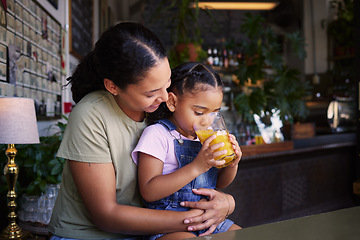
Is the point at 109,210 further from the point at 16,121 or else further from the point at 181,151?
the point at 16,121

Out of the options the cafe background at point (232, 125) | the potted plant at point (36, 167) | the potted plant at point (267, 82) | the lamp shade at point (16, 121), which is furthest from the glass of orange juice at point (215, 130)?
the potted plant at point (267, 82)

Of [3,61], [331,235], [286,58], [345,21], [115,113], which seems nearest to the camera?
[331,235]

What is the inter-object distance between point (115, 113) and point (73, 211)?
15.1 inches

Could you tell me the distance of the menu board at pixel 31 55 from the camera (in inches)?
86.1

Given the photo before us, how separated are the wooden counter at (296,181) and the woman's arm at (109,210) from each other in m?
2.07

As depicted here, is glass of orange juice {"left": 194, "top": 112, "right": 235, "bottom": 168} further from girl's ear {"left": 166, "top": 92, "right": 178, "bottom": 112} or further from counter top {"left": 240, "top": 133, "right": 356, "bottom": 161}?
counter top {"left": 240, "top": 133, "right": 356, "bottom": 161}

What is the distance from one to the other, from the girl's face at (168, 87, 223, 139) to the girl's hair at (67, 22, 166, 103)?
24cm

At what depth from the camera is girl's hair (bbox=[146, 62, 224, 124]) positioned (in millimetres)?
1431

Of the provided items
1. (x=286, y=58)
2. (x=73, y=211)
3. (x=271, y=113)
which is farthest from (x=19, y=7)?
(x=286, y=58)

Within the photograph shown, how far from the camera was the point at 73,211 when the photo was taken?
4.07 ft

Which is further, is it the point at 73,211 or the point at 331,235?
the point at 73,211

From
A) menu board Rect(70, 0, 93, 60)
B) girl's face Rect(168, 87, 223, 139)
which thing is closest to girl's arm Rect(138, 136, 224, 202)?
girl's face Rect(168, 87, 223, 139)

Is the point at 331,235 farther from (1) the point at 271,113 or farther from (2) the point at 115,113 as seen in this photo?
(1) the point at 271,113

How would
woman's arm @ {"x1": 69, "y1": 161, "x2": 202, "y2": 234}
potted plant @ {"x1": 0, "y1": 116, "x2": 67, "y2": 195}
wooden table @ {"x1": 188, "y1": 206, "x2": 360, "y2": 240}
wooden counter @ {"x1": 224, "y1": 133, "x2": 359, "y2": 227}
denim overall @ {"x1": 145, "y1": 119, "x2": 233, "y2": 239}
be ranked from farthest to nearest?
wooden counter @ {"x1": 224, "y1": 133, "x2": 359, "y2": 227}
potted plant @ {"x1": 0, "y1": 116, "x2": 67, "y2": 195}
denim overall @ {"x1": 145, "y1": 119, "x2": 233, "y2": 239}
woman's arm @ {"x1": 69, "y1": 161, "x2": 202, "y2": 234}
wooden table @ {"x1": 188, "y1": 206, "x2": 360, "y2": 240}
